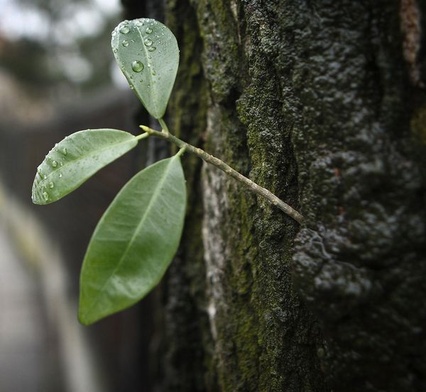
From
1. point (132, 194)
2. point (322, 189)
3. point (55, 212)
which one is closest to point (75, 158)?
point (132, 194)

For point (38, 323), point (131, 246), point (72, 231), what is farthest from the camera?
point (38, 323)

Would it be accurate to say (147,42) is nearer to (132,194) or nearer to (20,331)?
(132,194)

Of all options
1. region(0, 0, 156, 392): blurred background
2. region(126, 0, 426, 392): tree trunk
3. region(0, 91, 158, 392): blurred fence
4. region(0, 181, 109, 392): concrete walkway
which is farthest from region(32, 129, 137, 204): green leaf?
region(0, 181, 109, 392): concrete walkway

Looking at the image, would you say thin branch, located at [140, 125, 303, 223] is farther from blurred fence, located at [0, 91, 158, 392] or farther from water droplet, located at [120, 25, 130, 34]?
blurred fence, located at [0, 91, 158, 392]

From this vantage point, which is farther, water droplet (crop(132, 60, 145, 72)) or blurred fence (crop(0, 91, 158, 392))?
blurred fence (crop(0, 91, 158, 392))

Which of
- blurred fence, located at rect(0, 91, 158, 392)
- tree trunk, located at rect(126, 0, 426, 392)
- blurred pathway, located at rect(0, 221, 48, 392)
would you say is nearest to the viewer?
tree trunk, located at rect(126, 0, 426, 392)

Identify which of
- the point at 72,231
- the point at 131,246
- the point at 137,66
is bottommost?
the point at 72,231

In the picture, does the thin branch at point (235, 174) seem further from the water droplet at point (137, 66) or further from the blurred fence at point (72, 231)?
the blurred fence at point (72, 231)

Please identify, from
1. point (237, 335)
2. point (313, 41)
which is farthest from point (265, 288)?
point (313, 41)
